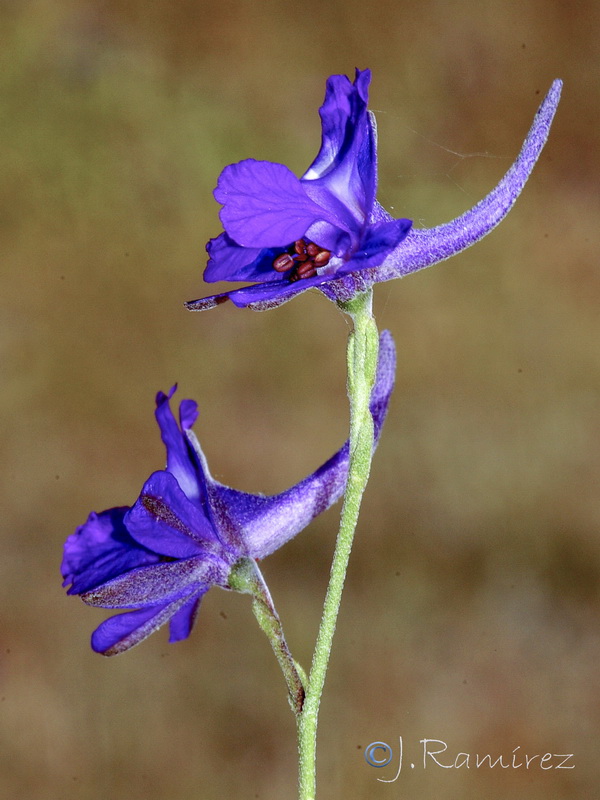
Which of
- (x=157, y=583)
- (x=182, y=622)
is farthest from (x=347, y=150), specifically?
(x=182, y=622)

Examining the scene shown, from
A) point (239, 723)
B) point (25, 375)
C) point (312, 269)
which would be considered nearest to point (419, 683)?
point (239, 723)

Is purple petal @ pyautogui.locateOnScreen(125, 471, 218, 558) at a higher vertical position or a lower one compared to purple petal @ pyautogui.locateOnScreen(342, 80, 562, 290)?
lower

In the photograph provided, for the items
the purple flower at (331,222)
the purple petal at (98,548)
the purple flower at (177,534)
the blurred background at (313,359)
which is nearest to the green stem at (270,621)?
the purple flower at (177,534)

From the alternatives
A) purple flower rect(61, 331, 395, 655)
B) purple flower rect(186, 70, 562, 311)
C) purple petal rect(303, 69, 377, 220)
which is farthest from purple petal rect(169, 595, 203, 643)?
purple petal rect(303, 69, 377, 220)

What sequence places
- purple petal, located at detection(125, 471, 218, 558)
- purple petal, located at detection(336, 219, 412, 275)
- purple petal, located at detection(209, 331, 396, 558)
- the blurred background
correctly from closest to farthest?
purple petal, located at detection(336, 219, 412, 275) → purple petal, located at detection(125, 471, 218, 558) → purple petal, located at detection(209, 331, 396, 558) → the blurred background

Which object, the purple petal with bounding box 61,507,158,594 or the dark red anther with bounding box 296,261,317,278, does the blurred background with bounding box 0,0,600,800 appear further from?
the dark red anther with bounding box 296,261,317,278

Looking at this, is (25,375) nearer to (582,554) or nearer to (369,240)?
(582,554)

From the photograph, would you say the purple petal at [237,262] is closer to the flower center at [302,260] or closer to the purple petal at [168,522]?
the flower center at [302,260]
